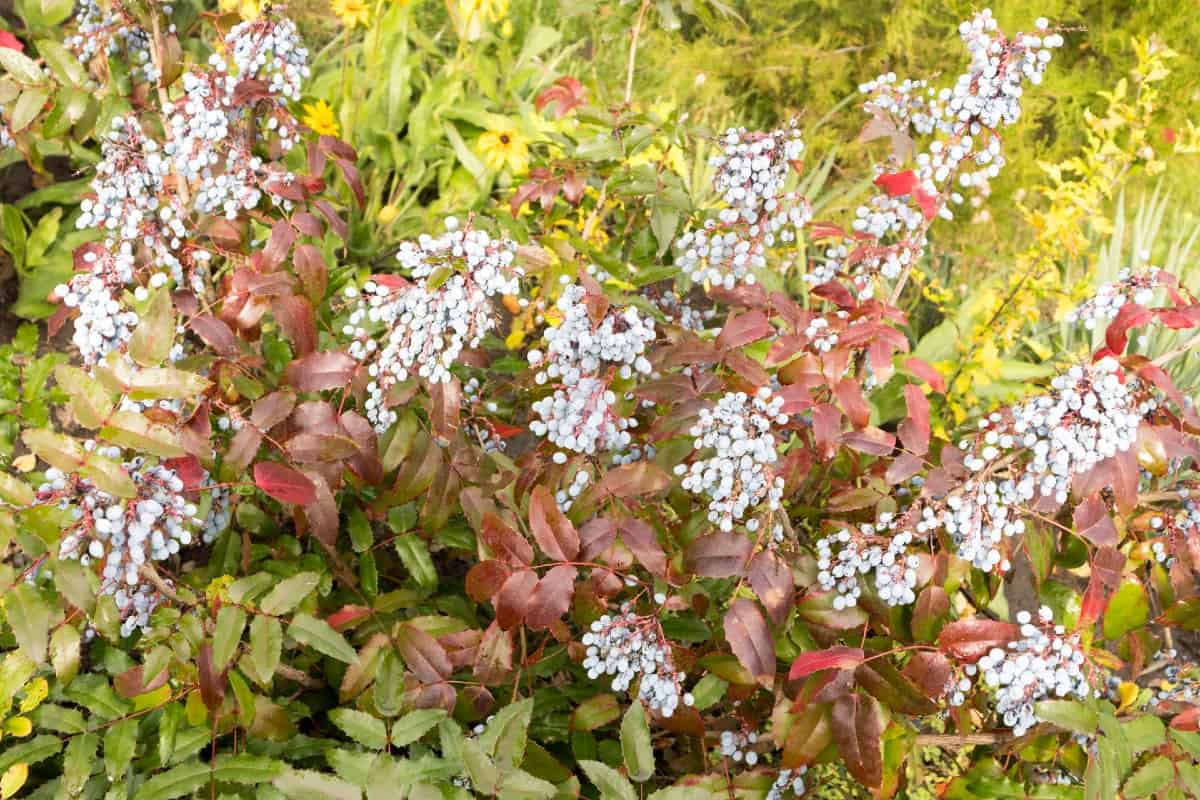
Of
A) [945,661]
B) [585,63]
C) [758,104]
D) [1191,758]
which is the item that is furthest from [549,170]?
[758,104]

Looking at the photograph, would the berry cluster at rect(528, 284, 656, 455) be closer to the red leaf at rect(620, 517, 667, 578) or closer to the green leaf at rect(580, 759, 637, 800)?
Answer: the red leaf at rect(620, 517, 667, 578)

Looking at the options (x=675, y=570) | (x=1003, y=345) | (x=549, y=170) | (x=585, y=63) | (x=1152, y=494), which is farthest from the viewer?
(x=585, y=63)

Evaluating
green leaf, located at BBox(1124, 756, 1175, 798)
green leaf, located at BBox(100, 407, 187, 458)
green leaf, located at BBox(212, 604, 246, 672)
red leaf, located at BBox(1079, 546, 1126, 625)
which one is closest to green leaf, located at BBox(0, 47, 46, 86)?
green leaf, located at BBox(100, 407, 187, 458)

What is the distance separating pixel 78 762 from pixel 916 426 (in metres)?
1.43

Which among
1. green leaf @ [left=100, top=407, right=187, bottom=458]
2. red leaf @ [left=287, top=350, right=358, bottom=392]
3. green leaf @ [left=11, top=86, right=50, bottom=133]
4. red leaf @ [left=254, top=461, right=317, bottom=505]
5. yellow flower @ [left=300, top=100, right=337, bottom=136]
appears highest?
green leaf @ [left=11, top=86, right=50, bottom=133]

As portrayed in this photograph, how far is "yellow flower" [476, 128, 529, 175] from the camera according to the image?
3.19 m

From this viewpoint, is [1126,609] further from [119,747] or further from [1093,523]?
[119,747]

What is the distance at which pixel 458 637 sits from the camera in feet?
5.54

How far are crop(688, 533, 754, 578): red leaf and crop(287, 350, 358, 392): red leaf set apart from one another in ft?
1.97

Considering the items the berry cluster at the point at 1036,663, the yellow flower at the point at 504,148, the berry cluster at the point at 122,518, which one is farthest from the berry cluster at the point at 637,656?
the yellow flower at the point at 504,148

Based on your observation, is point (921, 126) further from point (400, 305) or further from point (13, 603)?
point (13, 603)

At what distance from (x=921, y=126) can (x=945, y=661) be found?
927 mm

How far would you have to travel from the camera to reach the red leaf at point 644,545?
1.45 metres

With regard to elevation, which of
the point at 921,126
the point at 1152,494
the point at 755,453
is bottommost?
the point at 1152,494
